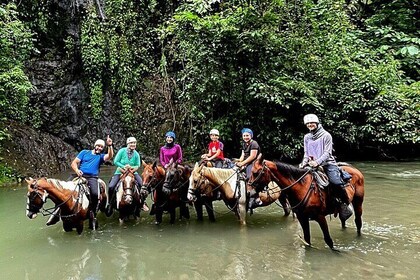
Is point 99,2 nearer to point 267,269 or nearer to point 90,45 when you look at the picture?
point 90,45

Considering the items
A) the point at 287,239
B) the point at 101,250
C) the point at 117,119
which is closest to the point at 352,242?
the point at 287,239

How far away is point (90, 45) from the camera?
1891cm

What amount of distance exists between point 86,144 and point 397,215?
1374 centimetres

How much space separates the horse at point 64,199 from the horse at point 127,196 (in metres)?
0.66

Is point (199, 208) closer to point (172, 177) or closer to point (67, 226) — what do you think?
point (172, 177)

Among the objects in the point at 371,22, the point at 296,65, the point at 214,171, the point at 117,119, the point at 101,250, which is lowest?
the point at 101,250

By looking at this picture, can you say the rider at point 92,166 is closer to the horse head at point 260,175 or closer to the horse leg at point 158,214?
the horse leg at point 158,214

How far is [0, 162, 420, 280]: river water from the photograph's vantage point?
6008 mm

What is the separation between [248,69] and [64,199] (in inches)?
452

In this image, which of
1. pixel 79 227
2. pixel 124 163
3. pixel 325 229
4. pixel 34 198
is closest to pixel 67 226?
pixel 79 227

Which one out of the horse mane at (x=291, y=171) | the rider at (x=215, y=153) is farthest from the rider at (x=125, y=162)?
the horse mane at (x=291, y=171)

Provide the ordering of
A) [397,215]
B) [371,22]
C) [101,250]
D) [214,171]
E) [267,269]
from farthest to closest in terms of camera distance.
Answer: [371,22] → [397,215] → [214,171] → [101,250] → [267,269]

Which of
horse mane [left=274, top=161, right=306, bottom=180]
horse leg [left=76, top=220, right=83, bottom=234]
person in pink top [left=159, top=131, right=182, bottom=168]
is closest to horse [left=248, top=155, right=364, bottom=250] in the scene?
horse mane [left=274, top=161, right=306, bottom=180]

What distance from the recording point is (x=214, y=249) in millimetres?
7148
